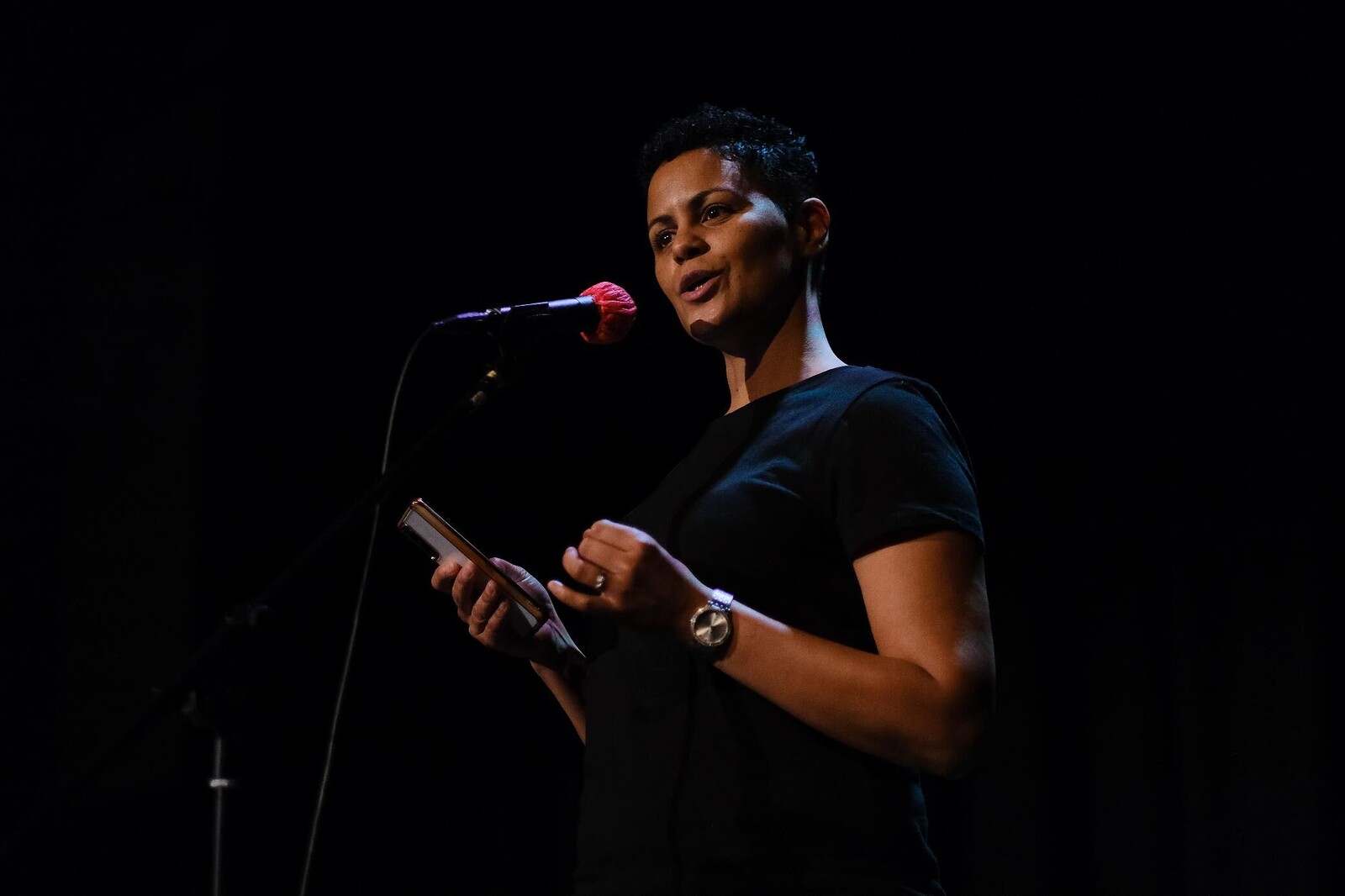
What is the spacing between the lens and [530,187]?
115 inches

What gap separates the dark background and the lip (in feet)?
2.38

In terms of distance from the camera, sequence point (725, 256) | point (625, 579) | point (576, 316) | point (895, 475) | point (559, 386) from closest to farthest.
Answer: point (625, 579), point (895, 475), point (576, 316), point (725, 256), point (559, 386)

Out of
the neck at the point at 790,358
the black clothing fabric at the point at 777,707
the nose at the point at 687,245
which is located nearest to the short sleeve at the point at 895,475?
the black clothing fabric at the point at 777,707

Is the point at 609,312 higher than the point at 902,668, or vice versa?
the point at 609,312

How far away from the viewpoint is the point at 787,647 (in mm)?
1121

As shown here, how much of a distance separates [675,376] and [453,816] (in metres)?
1.08

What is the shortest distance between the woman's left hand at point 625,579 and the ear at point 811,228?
0.65 m

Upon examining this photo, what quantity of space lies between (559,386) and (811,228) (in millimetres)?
1303

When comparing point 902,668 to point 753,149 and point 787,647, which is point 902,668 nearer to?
point 787,647

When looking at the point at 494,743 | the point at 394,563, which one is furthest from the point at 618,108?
the point at 494,743

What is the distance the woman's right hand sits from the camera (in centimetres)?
144

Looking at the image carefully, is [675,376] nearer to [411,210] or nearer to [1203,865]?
[411,210]

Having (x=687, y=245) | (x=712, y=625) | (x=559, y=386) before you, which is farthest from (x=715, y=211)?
(x=559, y=386)

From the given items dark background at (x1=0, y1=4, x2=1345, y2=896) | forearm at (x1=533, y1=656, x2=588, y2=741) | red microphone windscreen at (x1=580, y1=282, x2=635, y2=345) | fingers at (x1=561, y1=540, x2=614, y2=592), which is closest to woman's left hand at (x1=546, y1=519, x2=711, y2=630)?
fingers at (x1=561, y1=540, x2=614, y2=592)
